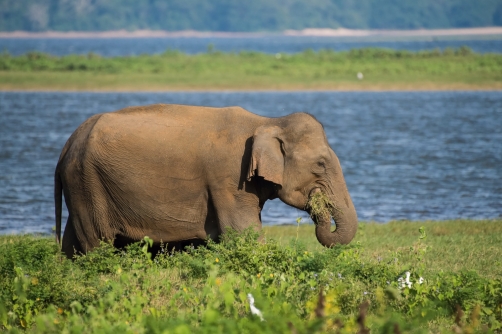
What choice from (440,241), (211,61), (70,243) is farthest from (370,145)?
(211,61)

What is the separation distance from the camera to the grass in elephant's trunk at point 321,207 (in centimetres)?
948

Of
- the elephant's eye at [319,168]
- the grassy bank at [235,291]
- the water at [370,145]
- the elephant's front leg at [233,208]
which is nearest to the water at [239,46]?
the water at [370,145]

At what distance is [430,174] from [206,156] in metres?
12.4

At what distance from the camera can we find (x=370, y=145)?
27172mm

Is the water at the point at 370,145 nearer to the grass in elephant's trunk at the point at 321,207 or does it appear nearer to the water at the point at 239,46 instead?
the grass in elephant's trunk at the point at 321,207

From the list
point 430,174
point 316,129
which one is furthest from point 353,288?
point 430,174

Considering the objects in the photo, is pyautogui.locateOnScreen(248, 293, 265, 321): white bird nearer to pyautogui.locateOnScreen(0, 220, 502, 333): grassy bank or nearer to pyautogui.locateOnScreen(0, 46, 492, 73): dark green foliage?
pyautogui.locateOnScreen(0, 220, 502, 333): grassy bank

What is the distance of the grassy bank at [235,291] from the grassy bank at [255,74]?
33002mm

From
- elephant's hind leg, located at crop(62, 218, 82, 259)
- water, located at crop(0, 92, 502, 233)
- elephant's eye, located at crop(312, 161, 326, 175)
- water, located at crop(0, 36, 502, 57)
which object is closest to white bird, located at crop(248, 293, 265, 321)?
elephant's eye, located at crop(312, 161, 326, 175)

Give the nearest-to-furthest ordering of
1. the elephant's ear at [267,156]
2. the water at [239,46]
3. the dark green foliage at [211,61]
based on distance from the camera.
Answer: the elephant's ear at [267,156], the dark green foliage at [211,61], the water at [239,46]

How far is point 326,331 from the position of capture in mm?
7055

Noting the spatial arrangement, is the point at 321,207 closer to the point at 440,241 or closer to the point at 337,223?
the point at 337,223

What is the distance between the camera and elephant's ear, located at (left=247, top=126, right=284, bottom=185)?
9.27 meters

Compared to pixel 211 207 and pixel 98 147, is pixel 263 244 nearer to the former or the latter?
pixel 211 207
